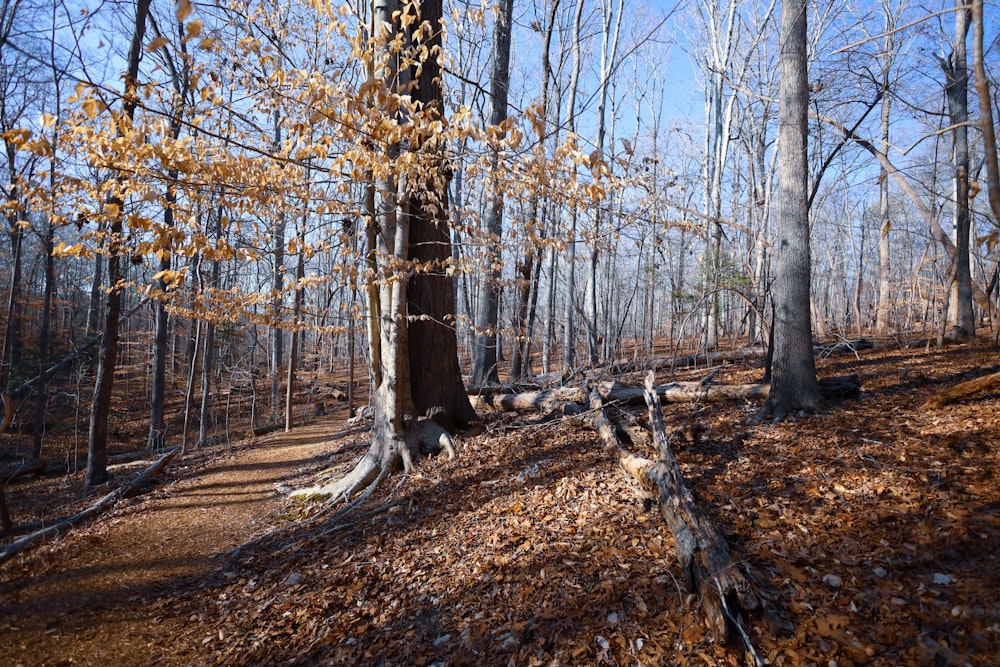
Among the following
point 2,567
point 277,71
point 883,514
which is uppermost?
point 277,71

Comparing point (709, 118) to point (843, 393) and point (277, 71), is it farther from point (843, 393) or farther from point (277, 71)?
point (277, 71)

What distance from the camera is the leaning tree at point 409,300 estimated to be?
550 centimetres

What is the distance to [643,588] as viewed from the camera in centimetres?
317

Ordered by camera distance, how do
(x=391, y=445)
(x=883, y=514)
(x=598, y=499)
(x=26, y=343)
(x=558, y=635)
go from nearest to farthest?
1. (x=558, y=635)
2. (x=883, y=514)
3. (x=598, y=499)
4. (x=391, y=445)
5. (x=26, y=343)

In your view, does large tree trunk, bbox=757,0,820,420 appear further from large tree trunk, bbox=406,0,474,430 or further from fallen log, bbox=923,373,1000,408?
large tree trunk, bbox=406,0,474,430

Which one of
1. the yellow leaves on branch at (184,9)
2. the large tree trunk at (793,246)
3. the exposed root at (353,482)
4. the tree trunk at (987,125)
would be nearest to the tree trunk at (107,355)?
the exposed root at (353,482)

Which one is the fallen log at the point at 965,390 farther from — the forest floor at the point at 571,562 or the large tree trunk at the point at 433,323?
the large tree trunk at the point at 433,323

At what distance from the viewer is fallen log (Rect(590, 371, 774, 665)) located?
269 cm

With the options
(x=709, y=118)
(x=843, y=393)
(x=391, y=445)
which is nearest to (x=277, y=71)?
(x=391, y=445)

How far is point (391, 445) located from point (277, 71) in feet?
14.0

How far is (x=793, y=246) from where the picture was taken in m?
5.46

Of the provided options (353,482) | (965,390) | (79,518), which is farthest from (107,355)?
(965,390)

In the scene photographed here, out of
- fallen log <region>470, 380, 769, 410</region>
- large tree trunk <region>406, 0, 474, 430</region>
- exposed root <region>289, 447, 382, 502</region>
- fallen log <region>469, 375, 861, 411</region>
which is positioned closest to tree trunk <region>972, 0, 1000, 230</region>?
fallen log <region>469, 375, 861, 411</region>

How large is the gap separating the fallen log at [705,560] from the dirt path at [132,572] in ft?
12.1
